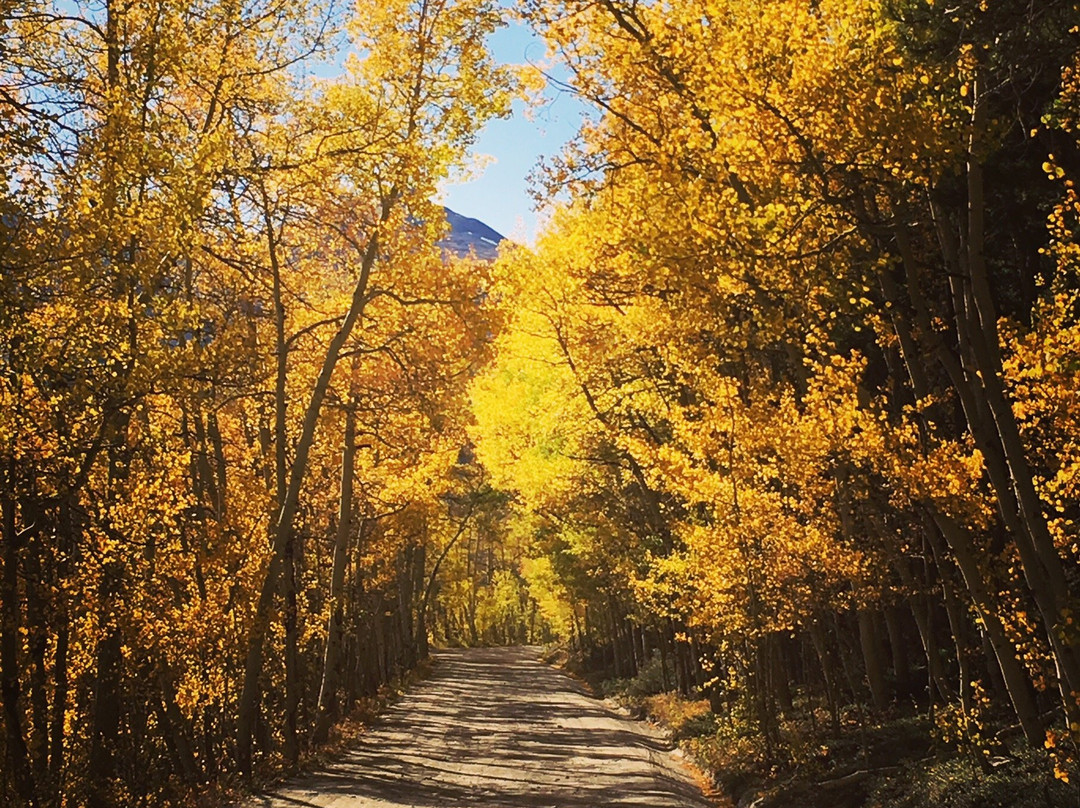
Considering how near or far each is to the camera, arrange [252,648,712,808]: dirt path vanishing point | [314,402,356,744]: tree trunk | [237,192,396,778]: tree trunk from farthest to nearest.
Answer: [314,402,356,744]: tree trunk < [237,192,396,778]: tree trunk < [252,648,712,808]: dirt path vanishing point

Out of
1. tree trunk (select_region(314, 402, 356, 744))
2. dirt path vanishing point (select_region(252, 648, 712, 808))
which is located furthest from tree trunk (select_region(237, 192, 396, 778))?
tree trunk (select_region(314, 402, 356, 744))

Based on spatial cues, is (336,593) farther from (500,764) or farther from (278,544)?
(500,764)

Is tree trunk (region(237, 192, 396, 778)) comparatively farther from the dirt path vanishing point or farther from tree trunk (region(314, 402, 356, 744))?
tree trunk (region(314, 402, 356, 744))

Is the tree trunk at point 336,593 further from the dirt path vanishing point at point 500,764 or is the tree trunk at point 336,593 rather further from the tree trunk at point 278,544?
the tree trunk at point 278,544

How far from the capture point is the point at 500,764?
1252cm

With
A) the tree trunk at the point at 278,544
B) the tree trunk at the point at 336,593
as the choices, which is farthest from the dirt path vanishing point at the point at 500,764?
the tree trunk at the point at 278,544

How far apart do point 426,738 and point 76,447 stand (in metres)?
9.89

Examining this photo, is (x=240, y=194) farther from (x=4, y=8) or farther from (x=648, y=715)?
(x=648, y=715)

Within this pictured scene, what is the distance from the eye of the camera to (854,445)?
758cm

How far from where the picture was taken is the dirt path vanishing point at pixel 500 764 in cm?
968

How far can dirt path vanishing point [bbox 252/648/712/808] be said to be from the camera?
9.68 m

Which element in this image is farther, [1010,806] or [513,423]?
[513,423]

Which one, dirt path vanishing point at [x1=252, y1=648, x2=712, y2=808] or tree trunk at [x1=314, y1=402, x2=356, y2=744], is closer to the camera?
dirt path vanishing point at [x1=252, y1=648, x2=712, y2=808]

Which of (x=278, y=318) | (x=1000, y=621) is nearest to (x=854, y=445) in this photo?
(x=1000, y=621)
